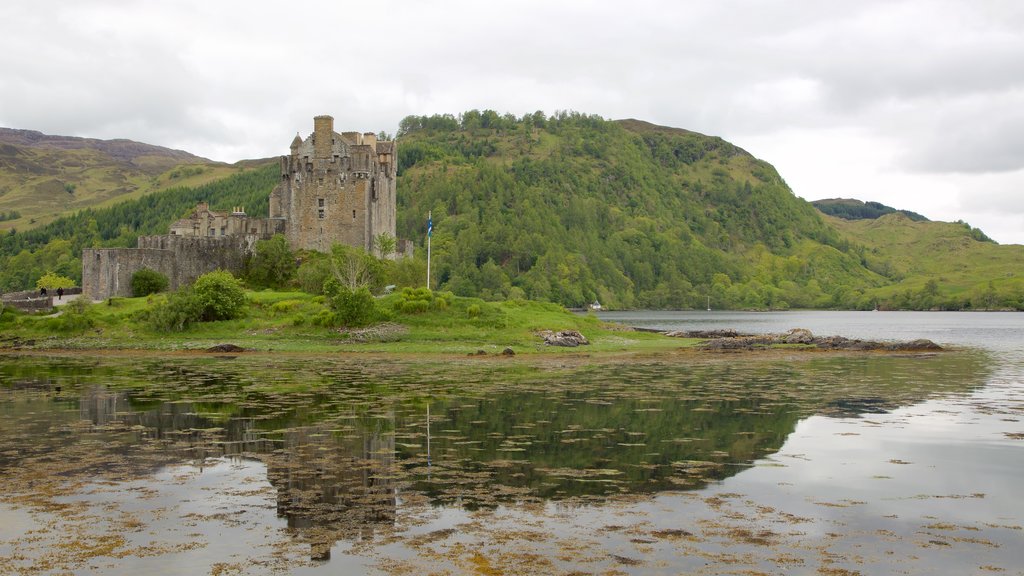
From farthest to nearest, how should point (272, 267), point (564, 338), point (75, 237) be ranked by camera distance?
point (75, 237)
point (272, 267)
point (564, 338)

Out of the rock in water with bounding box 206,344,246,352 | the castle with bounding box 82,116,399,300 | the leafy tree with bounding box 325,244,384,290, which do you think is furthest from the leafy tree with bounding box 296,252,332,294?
the rock in water with bounding box 206,344,246,352

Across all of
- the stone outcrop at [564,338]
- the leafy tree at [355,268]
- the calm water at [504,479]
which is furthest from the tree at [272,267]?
the calm water at [504,479]

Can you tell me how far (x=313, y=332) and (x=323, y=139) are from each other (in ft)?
77.8

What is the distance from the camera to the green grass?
54.4 m

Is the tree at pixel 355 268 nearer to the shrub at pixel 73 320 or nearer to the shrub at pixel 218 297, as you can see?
the shrub at pixel 218 297

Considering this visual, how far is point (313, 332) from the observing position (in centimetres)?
5809

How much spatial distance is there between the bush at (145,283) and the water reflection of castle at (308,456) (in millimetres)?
41262

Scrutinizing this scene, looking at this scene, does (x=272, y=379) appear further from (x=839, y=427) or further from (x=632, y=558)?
(x=632, y=558)

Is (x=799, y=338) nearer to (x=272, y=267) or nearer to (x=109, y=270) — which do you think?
(x=272, y=267)

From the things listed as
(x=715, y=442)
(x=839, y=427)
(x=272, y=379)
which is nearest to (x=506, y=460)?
Answer: (x=715, y=442)

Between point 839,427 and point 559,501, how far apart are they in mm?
12648

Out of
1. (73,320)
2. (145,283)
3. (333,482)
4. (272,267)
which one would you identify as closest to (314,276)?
(272,267)

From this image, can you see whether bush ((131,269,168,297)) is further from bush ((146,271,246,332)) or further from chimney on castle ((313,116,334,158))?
chimney on castle ((313,116,334,158))

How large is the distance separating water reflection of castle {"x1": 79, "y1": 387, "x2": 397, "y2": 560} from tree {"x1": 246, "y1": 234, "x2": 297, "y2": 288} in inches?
1711
